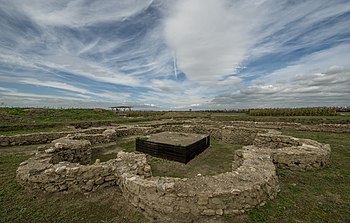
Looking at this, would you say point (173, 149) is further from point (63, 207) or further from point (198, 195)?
point (63, 207)

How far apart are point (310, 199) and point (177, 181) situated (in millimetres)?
3916

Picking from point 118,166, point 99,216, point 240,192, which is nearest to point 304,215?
point 240,192

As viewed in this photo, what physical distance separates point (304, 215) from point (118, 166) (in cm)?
559

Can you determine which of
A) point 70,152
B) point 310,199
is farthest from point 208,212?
point 70,152

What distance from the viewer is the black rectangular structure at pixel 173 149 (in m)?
8.45

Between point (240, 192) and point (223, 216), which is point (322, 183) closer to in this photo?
point (240, 192)

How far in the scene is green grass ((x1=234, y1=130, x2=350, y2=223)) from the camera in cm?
375

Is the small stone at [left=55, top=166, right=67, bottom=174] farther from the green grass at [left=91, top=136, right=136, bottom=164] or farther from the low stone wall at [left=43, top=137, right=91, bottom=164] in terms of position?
the green grass at [left=91, top=136, right=136, bottom=164]

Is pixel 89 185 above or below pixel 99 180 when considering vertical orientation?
below

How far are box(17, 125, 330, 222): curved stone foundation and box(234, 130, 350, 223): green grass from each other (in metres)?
0.26

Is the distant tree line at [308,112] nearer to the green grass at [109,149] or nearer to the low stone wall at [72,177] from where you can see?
the green grass at [109,149]

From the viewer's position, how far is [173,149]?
8.77 metres

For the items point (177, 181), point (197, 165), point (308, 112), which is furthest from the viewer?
point (308, 112)

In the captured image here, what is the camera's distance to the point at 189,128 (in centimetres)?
1698
